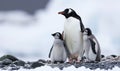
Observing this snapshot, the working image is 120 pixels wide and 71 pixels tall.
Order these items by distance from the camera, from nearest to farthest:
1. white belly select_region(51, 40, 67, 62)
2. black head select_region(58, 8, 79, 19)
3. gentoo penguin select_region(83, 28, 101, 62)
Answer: gentoo penguin select_region(83, 28, 101, 62)
white belly select_region(51, 40, 67, 62)
black head select_region(58, 8, 79, 19)

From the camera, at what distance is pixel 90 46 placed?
9.45 meters

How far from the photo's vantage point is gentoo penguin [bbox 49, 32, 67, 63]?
9.56 meters

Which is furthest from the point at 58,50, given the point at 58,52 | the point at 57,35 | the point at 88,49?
the point at 88,49

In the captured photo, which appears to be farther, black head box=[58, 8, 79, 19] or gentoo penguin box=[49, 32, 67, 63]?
black head box=[58, 8, 79, 19]

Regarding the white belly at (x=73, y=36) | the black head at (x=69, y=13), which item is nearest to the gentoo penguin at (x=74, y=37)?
the white belly at (x=73, y=36)

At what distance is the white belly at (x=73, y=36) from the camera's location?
31.5 ft

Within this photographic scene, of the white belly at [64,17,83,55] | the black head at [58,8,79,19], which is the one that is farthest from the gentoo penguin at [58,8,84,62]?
the black head at [58,8,79,19]

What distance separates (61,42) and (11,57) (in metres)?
2.05

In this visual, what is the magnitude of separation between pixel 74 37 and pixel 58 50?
42 cm

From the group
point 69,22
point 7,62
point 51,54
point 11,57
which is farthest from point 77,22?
point 11,57

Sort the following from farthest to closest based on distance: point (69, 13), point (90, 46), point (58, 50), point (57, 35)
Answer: point (69, 13), point (57, 35), point (58, 50), point (90, 46)

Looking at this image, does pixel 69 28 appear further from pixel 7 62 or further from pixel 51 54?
pixel 7 62

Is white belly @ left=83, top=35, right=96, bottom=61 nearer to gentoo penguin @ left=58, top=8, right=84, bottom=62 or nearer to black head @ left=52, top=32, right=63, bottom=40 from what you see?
gentoo penguin @ left=58, top=8, right=84, bottom=62

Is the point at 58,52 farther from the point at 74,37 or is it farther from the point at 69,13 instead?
the point at 69,13
